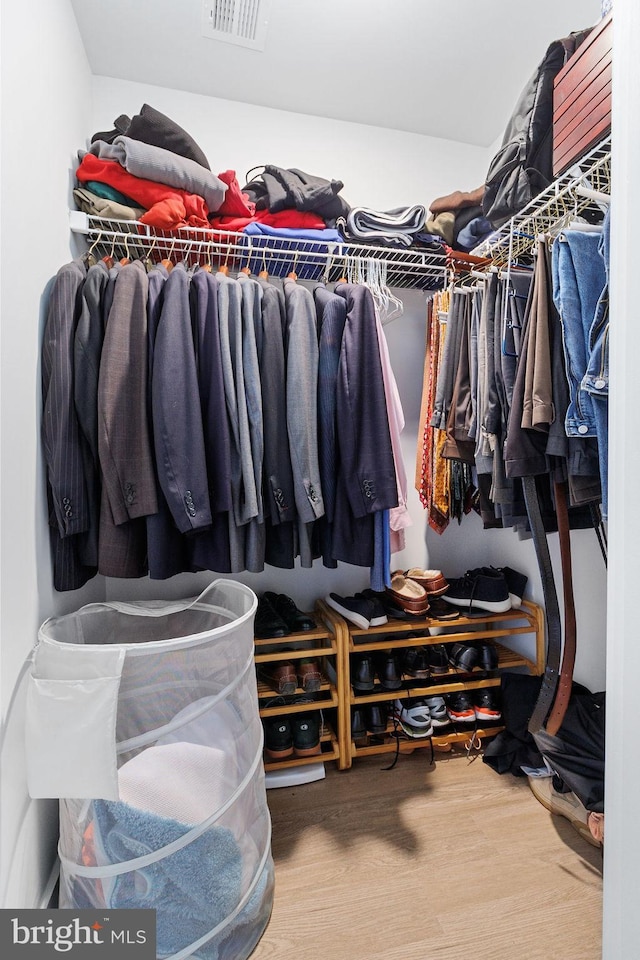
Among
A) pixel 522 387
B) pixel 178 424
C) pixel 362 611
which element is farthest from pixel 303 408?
pixel 362 611

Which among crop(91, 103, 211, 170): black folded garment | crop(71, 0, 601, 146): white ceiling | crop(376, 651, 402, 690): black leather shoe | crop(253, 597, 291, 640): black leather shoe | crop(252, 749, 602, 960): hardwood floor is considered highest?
crop(71, 0, 601, 146): white ceiling

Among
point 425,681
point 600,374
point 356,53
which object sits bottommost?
point 425,681

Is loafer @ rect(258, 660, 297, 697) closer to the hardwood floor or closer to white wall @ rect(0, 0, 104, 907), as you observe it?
the hardwood floor

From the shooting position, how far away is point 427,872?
52.6 inches

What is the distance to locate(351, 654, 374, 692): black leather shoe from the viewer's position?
1.79m

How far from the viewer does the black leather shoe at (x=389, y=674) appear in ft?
5.95

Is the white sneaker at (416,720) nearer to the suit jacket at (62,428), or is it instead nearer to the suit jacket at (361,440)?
the suit jacket at (361,440)

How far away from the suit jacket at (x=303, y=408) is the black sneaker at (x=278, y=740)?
782mm

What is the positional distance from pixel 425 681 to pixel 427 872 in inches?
26.6

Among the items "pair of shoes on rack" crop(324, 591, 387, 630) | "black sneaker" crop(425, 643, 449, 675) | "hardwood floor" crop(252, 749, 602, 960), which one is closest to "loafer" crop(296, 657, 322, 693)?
"pair of shoes on rack" crop(324, 591, 387, 630)

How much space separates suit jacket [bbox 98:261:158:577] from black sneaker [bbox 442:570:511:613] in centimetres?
130

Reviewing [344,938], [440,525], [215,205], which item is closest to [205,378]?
[215,205]

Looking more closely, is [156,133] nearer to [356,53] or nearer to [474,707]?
[356,53]

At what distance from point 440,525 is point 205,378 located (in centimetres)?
108
